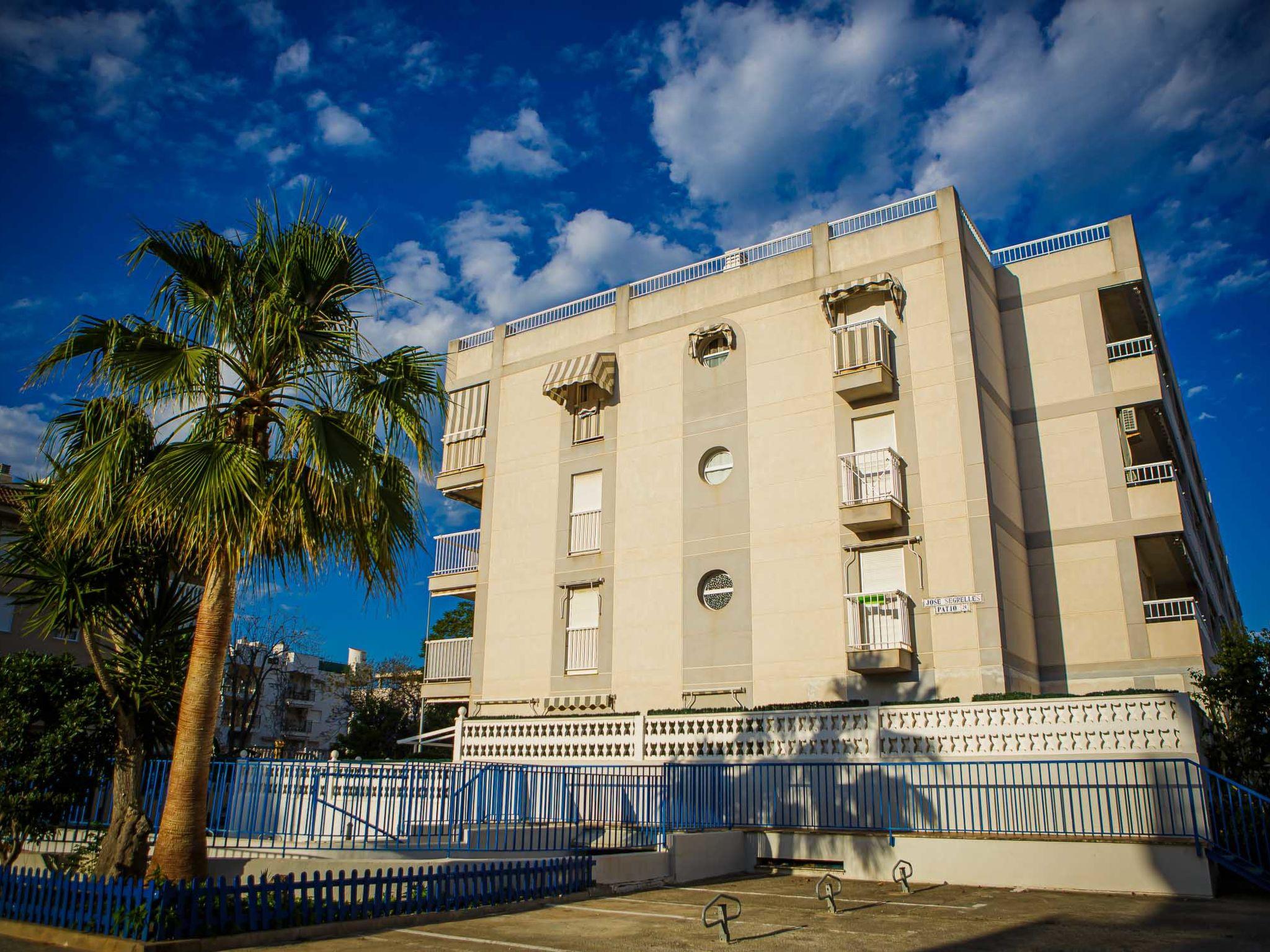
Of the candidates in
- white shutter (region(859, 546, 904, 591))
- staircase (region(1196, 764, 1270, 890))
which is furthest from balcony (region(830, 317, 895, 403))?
staircase (region(1196, 764, 1270, 890))

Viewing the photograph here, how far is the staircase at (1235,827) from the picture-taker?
1248cm

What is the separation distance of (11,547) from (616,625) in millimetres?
14578

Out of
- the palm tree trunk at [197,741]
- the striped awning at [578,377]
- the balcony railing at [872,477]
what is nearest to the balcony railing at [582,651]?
the striped awning at [578,377]

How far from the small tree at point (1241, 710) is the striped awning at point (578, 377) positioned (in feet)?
52.2

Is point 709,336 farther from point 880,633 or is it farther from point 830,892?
point 830,892

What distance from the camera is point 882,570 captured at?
2155 cm

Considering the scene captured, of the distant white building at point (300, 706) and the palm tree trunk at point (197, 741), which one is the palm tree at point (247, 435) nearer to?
the palm tree trunk at point (197, 741)

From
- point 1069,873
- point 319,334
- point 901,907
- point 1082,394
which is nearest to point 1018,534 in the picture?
point 1082,394

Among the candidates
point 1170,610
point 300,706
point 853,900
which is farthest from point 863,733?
point 300,706

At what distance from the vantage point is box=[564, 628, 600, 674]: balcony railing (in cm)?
2500

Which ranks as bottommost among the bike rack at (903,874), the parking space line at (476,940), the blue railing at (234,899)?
the parking space line at (476,940)

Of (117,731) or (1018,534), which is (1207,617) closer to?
(1018,534)

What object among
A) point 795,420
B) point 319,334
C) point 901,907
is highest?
point 795,420

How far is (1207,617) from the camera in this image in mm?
25641
